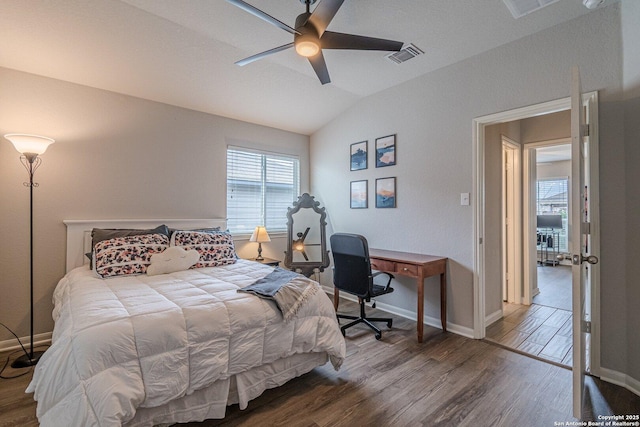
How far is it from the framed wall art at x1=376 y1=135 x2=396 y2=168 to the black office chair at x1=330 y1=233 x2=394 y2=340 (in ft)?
4.13

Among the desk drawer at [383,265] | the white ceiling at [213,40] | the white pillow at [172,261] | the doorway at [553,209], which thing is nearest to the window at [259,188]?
the white ceiling at [213,40]

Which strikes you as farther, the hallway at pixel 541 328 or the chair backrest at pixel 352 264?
the chair backrest at pixel 352 264

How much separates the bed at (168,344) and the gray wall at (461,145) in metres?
1.62

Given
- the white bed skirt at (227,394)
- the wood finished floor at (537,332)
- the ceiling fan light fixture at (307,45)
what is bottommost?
the wood finished floor at (537,332)

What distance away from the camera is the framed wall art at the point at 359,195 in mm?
3895

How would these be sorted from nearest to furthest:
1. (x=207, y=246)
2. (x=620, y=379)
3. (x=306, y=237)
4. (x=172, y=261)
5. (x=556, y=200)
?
(x=620, y=379) → (x=172, y=261) → (x=207, y=246) → (x=306, y=237) → (x=556, y=200)

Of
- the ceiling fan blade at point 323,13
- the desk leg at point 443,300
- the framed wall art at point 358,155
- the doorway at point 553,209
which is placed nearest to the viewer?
the ceiling fan blade at point 323,13

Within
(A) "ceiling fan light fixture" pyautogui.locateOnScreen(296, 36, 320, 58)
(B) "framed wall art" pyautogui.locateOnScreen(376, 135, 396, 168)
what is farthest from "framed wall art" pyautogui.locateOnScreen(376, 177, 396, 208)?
(A) "ceiling fan light fixture" pyautogui.locateOnScreen(296, 36, 320, 58)

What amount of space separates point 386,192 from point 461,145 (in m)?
1.01

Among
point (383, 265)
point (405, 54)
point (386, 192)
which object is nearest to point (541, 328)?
point (383, 265)

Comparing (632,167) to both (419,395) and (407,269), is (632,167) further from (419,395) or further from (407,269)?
(419,395)

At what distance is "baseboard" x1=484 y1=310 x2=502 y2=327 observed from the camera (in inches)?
123

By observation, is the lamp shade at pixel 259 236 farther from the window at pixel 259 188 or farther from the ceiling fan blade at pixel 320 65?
the ceiling fan blade at pixel 320 65

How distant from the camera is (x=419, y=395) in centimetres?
194
